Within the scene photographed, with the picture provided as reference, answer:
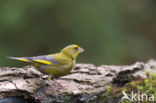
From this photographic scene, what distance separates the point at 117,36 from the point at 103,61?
29.9 inches

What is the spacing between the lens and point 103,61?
23.7 ft

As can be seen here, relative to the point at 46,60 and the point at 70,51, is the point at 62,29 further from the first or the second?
the point at 46,60

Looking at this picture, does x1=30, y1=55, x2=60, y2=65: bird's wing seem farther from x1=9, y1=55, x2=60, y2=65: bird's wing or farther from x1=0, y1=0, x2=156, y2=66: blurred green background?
x1=0, y1=0, x2=156, y2=66: blurred green background

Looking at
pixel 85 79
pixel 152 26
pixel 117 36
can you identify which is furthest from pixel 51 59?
pixel 152 26

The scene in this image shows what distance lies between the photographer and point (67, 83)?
4.26m

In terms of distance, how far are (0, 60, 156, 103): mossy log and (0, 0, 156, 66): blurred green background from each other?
2.32 m

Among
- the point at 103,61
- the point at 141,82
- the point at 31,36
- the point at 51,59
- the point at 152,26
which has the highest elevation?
the point at 152,26

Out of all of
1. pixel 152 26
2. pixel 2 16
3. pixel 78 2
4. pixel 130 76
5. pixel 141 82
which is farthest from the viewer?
pixel 152 26

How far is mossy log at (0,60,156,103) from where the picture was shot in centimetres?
360

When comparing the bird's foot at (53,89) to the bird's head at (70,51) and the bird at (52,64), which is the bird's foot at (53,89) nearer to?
the bird at (52,64)

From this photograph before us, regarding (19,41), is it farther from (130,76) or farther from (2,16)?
(130,76)

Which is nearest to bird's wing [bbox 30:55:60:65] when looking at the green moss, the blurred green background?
the green moss

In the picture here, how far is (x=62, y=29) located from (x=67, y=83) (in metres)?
3.26

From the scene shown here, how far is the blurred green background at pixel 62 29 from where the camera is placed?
6883 mm
